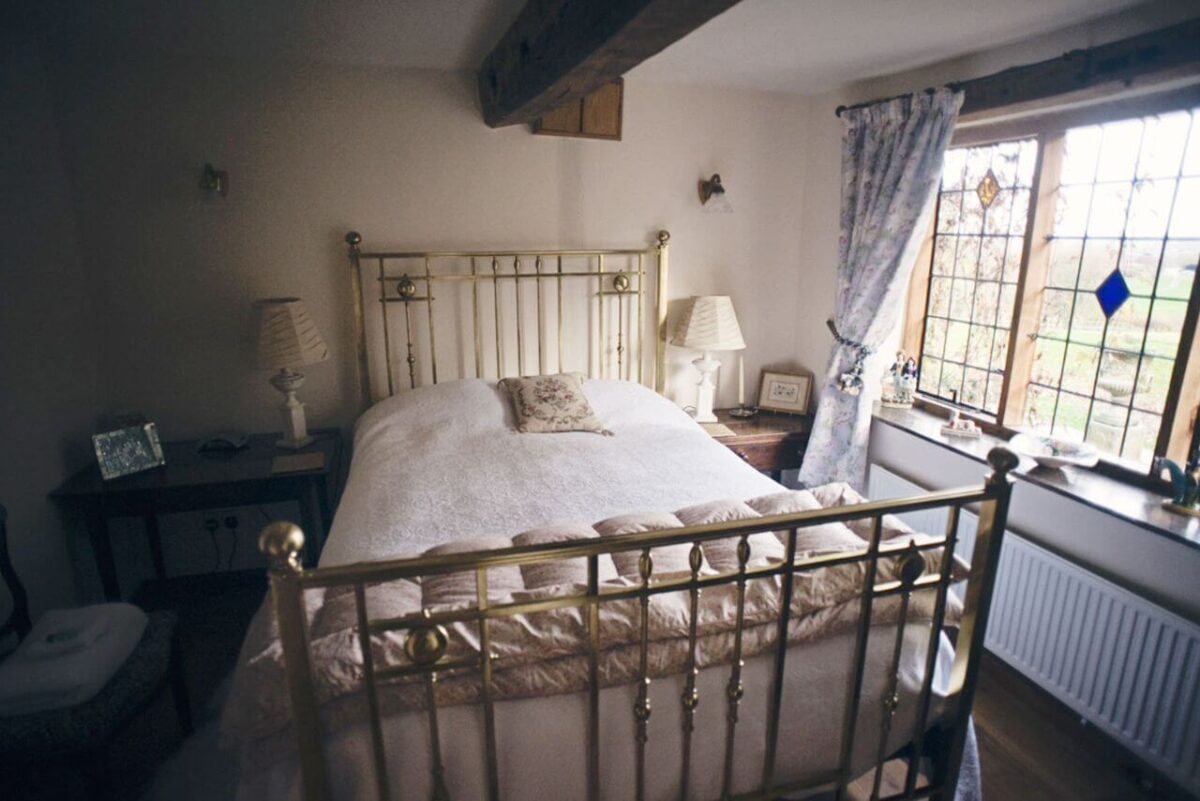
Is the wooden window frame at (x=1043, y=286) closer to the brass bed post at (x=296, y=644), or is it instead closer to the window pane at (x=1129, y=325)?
the window pane at (x=1129, y=325)

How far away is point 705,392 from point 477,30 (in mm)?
1920

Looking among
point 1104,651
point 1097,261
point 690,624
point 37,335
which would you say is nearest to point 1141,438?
point 1097,261

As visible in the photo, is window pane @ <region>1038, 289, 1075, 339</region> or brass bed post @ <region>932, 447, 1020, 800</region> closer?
brass bed post @ <region>932, 447, 1020, 800</region>

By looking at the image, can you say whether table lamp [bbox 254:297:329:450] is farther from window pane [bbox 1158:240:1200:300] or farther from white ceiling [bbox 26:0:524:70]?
window pane [bbox 1158:240:1200:300]

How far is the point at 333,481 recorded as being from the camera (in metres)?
2.98

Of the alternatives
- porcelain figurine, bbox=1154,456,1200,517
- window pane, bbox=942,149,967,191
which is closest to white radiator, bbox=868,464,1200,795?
porcelain figurine, bbox=1154,456,1200,517

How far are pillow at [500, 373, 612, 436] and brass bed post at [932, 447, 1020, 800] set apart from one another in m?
1.53

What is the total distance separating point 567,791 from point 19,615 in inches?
70.3

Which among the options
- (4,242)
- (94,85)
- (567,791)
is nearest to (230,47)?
(94,85)

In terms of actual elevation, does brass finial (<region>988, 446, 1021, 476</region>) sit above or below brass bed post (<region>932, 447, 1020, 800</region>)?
above

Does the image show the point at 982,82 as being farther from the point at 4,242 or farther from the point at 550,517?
the point at 4,242

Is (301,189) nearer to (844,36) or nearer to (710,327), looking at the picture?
(710,327)

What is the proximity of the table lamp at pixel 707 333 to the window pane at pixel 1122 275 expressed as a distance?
129 centimetres

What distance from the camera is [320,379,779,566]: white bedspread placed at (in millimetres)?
1904
